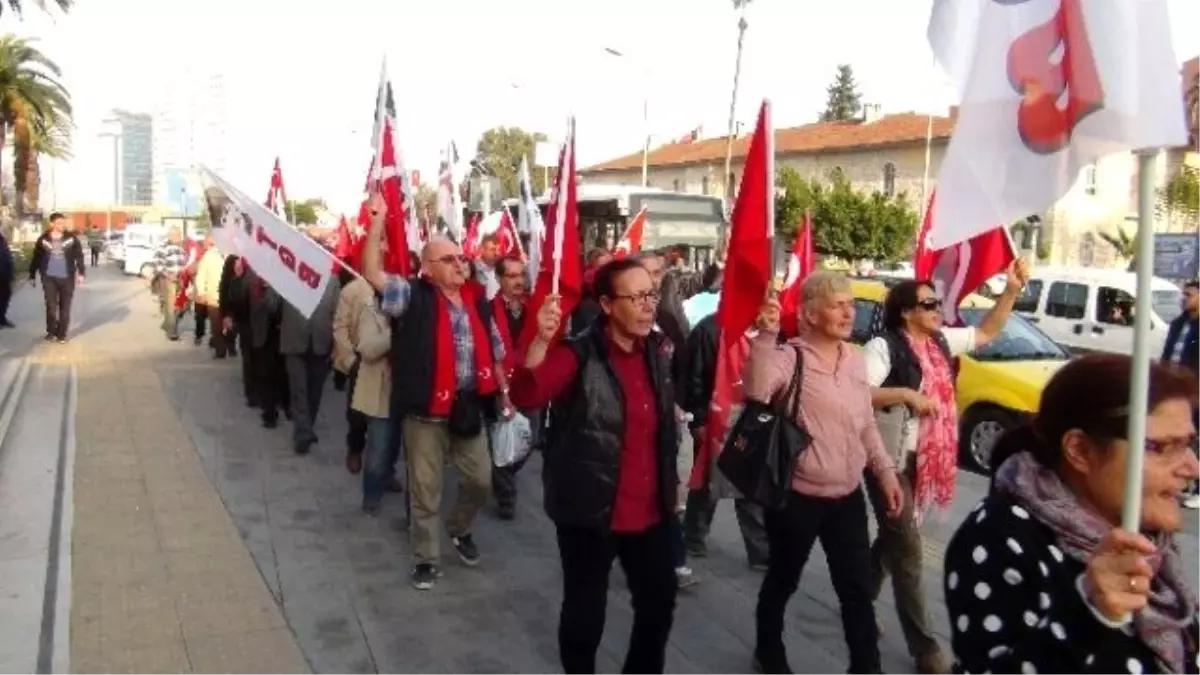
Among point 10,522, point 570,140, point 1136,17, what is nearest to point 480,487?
point 570,140

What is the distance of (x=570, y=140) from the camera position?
5137 mm

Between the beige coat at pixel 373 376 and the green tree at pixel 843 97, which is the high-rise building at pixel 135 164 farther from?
the beige coat at pixel 373 376

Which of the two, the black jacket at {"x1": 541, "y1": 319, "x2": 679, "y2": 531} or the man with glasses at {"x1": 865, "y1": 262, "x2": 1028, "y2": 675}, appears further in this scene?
the man with glasses at {"x1": 865, "y1": 262, "x2": 1028, "y2": 675}

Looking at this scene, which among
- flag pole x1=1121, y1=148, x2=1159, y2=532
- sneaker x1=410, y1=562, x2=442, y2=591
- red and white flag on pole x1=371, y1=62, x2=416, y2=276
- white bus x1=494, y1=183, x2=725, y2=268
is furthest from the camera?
white bus x1=494, y1=183, x2=725, y2=268

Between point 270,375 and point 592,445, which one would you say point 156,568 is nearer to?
Answer: point 592,445

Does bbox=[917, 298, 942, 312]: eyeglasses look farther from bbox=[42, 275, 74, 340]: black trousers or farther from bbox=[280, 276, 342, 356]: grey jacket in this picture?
bbox=[42, 275, 74, 340]: black trousers

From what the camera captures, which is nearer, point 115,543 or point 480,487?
point 480,487

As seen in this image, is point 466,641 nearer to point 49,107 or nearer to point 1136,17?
point 1136,17

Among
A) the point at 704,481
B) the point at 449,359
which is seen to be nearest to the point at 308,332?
the point at 449,359

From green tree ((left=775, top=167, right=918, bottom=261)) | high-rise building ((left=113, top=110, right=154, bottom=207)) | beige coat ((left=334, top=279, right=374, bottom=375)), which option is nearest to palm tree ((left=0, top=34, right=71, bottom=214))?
green tree ((left=775, top=167, right=918, bottom=261))

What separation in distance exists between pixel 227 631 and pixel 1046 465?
3994 millimetres

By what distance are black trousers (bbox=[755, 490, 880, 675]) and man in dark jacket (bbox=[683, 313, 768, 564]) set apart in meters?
1.21

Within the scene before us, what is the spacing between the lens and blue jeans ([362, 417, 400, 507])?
7.04 meters

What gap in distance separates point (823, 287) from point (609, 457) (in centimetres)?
104
